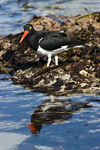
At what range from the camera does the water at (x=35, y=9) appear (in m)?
20.8

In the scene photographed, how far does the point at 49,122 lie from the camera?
23.2 ft

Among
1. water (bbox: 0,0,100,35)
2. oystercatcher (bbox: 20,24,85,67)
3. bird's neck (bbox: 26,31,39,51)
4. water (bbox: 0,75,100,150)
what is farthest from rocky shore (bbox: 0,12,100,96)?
water (bbox: 0,0,100,35)

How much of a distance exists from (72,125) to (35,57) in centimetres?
543

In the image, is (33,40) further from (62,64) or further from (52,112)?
(52,112)

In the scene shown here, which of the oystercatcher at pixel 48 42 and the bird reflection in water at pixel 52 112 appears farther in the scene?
the oystercatcher at pixel 48 42

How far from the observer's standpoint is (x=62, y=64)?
1038 centimetres

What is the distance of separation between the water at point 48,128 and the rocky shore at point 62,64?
843mm

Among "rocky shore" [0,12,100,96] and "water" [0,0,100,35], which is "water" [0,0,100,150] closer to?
"rocky shore" [0,12,100,96]

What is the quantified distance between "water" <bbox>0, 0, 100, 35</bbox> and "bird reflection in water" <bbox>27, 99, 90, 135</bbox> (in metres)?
10.9

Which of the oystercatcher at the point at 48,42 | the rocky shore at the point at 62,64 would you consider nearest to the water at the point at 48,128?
the rocky shore at the point at 62,64

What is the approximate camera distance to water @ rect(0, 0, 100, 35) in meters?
20.8

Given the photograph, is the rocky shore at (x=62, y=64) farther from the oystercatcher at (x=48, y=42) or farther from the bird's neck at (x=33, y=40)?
the bird's neck at (x=33, y=40)

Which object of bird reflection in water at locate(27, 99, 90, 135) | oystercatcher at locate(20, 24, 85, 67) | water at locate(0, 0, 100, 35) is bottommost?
water at locate(0, 0, 100, 35)

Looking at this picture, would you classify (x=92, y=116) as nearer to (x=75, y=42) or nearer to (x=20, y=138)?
(x=20, y=138)
